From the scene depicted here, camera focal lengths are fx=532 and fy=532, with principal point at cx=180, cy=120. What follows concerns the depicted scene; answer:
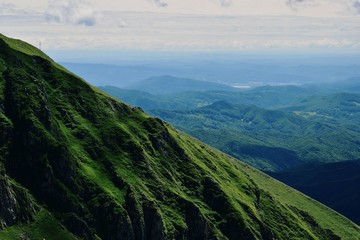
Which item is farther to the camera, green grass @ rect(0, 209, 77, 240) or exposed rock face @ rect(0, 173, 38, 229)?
exposed rock face @ rect(0, 173, 38, 229)

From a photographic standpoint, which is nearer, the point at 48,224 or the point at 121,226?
the point at 48,224

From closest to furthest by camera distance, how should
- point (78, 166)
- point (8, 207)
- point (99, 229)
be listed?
point (8, 207)
point (99, 229)
point (78, 166)

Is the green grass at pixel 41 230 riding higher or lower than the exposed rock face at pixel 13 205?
lower

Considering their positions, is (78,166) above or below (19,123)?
below

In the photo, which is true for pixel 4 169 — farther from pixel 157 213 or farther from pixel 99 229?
pixel 157 213

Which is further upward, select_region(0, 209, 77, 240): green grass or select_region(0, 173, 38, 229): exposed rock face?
select_region(0, 173, 38, 229): exposed rock face

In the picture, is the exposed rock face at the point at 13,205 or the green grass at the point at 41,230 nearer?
the green grass at the point at 41,230

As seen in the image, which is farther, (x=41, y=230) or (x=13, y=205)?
(x=41, y=230)

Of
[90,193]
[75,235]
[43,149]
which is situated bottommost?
[75,235]

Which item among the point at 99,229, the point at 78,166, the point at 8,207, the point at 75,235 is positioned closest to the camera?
the point at 8,207

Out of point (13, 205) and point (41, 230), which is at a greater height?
point (13, 205)

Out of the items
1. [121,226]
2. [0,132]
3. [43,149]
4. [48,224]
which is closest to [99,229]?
[121,226]
